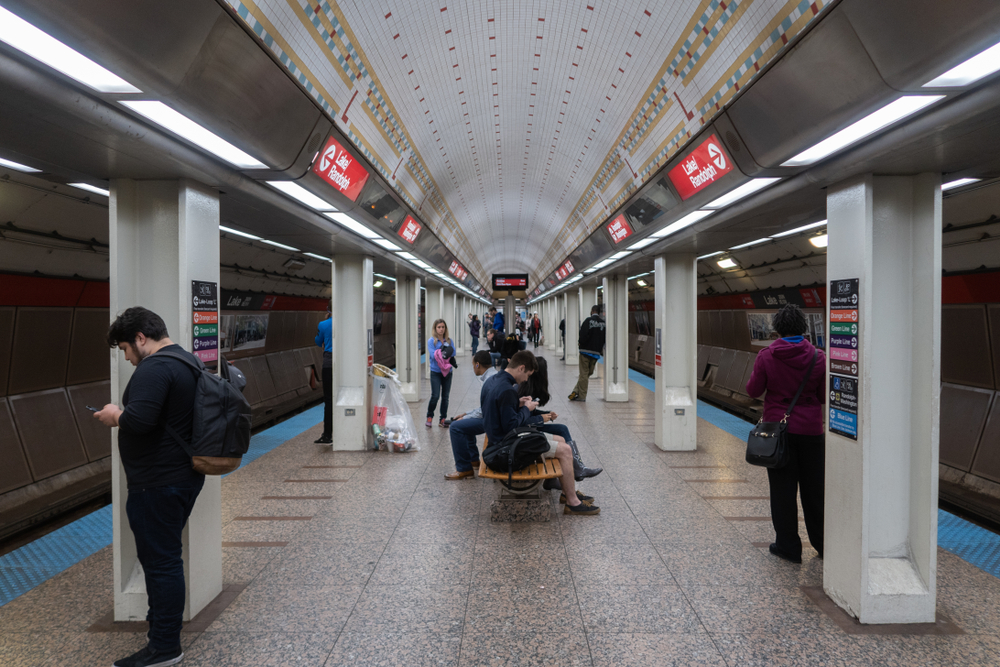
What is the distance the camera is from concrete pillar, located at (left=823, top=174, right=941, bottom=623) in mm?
3113

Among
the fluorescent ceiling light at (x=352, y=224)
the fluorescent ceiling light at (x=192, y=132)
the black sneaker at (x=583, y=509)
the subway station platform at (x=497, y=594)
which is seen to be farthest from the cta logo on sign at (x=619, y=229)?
the fluorescent ceiling light at (x=192, y=132)

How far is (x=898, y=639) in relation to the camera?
2936mm

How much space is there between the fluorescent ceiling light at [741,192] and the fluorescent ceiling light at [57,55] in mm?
3602

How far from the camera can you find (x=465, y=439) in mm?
5762

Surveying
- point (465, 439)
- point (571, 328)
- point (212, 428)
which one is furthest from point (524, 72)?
point (571, 328)

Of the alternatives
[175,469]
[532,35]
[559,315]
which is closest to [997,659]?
[175,469]

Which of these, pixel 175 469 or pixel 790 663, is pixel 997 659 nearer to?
pixel 790 663

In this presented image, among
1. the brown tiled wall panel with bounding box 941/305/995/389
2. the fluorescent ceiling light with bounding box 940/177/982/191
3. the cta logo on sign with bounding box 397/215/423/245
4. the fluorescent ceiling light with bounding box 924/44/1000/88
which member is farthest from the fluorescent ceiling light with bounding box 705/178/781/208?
the cta logo on sign with bounding box 397/215/423/245

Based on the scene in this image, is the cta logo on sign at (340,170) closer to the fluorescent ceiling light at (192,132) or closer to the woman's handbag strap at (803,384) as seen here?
the fluorescent ceiling light at (192,132)

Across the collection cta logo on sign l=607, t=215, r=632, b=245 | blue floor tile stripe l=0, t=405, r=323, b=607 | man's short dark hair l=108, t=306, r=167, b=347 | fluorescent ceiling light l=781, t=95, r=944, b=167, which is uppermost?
cta logo on sign l=607, t=215, r=632, b=245

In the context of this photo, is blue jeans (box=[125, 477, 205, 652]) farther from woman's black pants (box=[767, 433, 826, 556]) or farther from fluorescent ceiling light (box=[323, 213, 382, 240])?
woman's black pants (box=[767, 433, 826, 556])

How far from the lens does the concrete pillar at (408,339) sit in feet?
36.3

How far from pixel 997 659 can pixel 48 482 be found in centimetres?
755

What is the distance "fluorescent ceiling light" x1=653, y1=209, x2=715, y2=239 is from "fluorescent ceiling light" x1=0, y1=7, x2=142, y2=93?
432 centimetres
